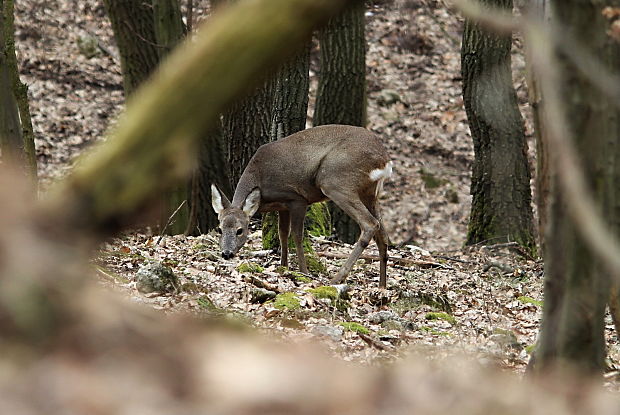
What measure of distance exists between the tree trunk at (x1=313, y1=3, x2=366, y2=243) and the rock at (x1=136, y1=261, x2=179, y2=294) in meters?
7.29

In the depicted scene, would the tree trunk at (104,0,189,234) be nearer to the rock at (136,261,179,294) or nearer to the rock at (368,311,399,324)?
the rock at (136,261,179,294)

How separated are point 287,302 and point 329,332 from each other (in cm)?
105

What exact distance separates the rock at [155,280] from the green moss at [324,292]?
5.05ft

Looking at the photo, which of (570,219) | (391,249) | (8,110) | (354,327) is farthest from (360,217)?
(570,219)

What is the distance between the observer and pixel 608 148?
13.2ft

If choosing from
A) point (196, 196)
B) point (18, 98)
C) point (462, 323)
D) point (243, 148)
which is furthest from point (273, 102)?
point (462, 323)

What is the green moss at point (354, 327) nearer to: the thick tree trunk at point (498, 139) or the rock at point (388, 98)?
the thick tree trunk at point (498, 139)

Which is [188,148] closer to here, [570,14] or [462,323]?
[570,14]

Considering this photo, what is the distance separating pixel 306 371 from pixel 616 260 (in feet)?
4.32

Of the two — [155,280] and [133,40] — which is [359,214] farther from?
[133,40]

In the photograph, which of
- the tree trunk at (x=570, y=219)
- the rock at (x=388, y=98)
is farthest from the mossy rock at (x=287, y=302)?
the rock at (x=388, y=98)

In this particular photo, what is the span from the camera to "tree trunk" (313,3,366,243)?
15109 millimetres

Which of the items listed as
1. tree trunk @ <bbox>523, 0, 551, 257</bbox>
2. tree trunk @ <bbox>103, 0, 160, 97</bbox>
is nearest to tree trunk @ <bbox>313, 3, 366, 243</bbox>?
tree trunk @ <bbox>103, 0, 160, 97</bbox>

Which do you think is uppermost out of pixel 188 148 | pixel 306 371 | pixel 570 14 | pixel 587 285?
pixel 570 14
